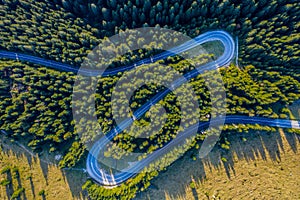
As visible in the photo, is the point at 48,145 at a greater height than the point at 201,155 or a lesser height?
greater

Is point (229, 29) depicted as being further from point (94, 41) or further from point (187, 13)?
point (94, 41)

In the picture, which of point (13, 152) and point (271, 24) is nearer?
point (271, 24)

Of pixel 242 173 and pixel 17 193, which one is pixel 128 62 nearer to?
pixel 242 173

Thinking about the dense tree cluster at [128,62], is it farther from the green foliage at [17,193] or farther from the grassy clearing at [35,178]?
the green foliage at [17,193]

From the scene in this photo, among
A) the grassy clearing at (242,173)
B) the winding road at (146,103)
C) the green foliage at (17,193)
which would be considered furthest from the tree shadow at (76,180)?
the grassy clearing at (242,173)

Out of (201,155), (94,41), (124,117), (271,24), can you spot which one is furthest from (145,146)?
(271,24)

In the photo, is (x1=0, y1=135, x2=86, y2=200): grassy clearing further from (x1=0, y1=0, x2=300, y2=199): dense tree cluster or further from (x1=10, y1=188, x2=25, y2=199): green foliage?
(x1=0, y1=0, x2=300, y2=199): dense tree cluster
